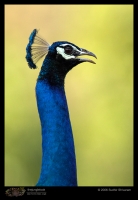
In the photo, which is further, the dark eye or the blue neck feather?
the dark eye

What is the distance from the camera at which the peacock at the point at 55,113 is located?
7.45ft

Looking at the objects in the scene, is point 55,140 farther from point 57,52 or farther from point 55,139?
point 57,52

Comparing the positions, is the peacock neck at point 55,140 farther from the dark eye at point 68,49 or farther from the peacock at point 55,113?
the dark eye at point 68,49

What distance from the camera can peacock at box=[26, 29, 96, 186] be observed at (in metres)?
2.27

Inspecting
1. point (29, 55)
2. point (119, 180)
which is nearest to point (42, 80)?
point (29, 55)

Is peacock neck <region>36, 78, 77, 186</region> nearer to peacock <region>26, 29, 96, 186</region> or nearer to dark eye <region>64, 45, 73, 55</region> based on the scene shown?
peacock <region>26, 29, 96, 186</region>

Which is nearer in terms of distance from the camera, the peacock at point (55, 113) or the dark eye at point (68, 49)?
the peacock at point (55, 113)

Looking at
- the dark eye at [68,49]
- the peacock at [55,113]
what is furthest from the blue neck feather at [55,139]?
the dark eye at [68,49]

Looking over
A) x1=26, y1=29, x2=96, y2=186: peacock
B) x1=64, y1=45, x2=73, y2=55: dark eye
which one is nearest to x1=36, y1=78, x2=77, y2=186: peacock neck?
x1=26, y1=29, x2=96, y2=186: peacock

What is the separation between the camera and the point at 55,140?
2297 mm

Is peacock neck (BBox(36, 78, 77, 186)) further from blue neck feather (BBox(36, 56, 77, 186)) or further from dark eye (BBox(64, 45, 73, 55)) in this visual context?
dark eye (BBox(64, 45, 73, 55))

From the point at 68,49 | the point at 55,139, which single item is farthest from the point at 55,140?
the point at 68,49

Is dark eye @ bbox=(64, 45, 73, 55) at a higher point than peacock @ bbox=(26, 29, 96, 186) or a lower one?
higher

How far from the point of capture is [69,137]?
234cm
